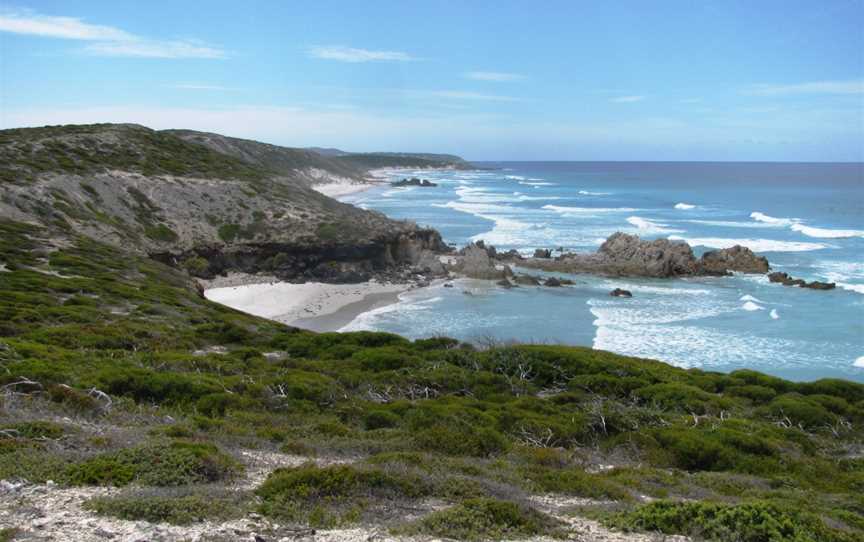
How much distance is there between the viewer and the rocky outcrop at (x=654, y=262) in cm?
4434

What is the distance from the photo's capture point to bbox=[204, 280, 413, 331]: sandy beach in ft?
105

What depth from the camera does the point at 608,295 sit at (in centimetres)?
3841

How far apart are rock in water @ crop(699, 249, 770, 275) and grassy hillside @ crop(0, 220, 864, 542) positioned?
28666 mm

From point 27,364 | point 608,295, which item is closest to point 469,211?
point 608,295

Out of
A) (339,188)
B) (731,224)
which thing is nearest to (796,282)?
(731,224)

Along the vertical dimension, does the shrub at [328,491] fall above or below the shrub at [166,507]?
below

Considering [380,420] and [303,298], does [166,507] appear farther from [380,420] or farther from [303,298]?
[303,298]

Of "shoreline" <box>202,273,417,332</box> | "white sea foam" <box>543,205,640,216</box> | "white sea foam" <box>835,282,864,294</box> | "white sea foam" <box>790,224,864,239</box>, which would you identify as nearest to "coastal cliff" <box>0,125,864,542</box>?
"shoreline" <box>202,273,417,332</box>

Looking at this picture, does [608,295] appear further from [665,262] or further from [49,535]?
[49,535]

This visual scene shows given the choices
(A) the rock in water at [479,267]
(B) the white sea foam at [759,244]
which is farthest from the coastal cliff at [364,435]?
(B) the white sea foam at [759,244]

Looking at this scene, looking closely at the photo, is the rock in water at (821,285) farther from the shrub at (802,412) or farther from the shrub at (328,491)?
the shrub at (328,491)

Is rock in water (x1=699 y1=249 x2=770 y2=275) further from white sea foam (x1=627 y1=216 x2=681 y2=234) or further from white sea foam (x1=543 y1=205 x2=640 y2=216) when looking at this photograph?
white sea foam (x1=543 y1=205 x2=640 y2=216)

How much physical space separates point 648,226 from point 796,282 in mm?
26926

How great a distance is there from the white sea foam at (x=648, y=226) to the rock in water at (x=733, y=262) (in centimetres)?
1605
